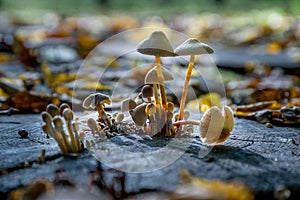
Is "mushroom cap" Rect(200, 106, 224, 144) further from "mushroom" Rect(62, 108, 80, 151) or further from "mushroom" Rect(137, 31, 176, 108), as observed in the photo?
"mushroom" Rect(62, 108, 80, 151)

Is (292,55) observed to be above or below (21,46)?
below

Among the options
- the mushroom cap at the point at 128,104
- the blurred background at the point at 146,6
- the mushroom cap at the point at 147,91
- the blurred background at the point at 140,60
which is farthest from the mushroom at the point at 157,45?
the blurred background at the point at 146,6

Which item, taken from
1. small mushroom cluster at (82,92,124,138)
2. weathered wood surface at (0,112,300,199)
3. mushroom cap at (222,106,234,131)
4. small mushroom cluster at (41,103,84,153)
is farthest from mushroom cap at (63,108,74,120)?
mushroom cap at (222,106,234,131)

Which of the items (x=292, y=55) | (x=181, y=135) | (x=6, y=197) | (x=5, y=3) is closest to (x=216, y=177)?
(x=181, y=135)

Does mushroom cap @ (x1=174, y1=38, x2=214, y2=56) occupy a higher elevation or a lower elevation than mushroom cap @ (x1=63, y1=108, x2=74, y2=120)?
higher

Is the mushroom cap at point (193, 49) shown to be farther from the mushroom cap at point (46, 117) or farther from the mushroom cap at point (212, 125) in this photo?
the mushroom cap at point (46, 117)

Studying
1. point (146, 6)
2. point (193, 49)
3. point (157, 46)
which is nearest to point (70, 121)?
point (157, 46)

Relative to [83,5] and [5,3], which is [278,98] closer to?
[83,5]
